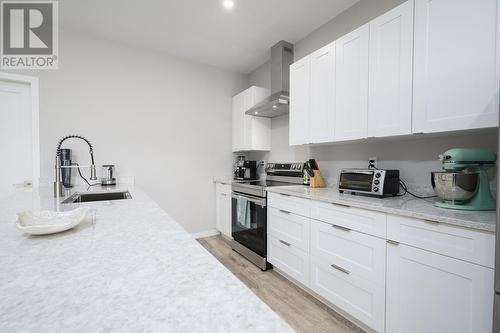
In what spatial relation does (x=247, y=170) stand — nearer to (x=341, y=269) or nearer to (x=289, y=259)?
(x=289, y=259)

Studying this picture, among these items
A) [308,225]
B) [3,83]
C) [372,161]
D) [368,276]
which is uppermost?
[3,83]

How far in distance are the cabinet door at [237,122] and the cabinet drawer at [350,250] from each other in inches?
77.0

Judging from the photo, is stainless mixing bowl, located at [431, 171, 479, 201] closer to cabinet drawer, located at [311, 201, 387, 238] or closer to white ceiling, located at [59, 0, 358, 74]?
cabinet drawer, located at [311, 201, 387, 238]

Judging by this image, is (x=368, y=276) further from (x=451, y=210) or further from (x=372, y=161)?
(x=372, y=161)

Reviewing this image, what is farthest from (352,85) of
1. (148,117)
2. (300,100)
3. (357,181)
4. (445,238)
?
(148,117)

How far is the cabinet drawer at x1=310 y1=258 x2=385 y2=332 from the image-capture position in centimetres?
134

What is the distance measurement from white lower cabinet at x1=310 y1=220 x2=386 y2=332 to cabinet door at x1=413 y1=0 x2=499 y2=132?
2.74 ft

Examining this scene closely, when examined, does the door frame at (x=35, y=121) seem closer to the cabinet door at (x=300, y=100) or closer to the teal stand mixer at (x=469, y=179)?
the cabinet door at (x=300, y=100)

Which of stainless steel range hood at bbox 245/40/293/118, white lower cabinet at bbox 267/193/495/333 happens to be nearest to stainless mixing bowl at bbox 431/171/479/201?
white lower cabinet at bbox 267/193/495/333

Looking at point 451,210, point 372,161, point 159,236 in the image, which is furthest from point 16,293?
point 372,161

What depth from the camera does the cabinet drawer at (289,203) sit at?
1.86 metres

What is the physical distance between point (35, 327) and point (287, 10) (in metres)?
2.67

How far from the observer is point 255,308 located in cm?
39

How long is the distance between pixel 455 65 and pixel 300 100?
1.22 meters
